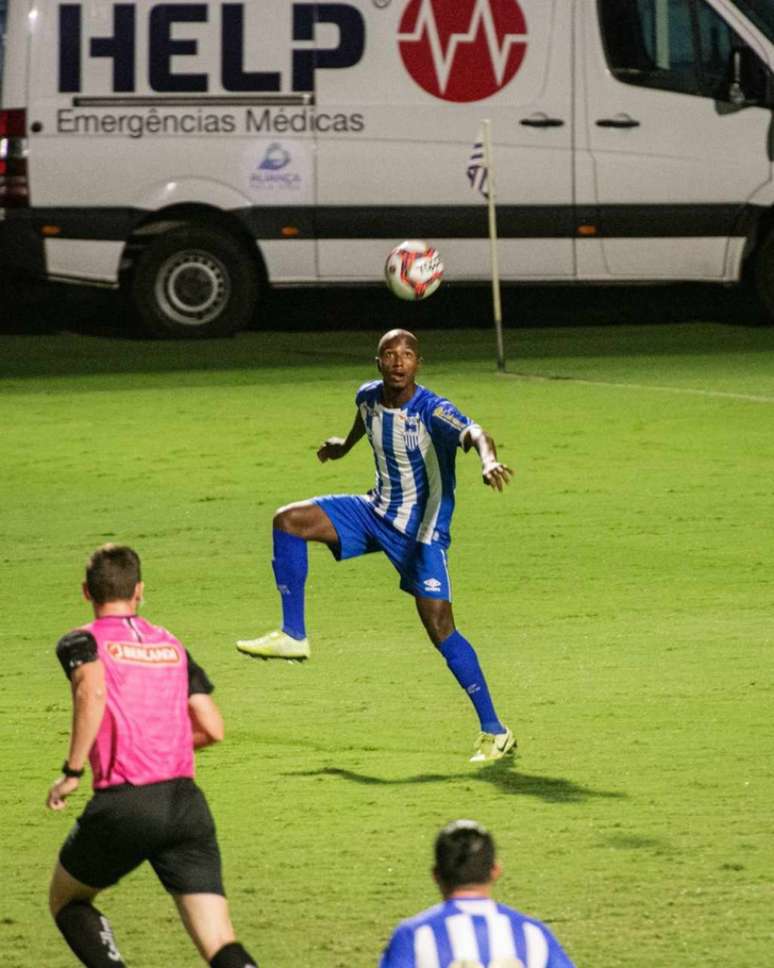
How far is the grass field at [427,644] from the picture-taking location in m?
7.71

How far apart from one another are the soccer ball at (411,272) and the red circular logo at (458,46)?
720 centimetres

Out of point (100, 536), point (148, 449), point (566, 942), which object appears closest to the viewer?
point (566, 942)

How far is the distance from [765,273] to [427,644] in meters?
11.2

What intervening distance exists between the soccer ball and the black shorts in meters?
8.28

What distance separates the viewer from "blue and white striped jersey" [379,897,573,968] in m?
4.41

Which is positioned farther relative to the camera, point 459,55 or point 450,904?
point 459,55

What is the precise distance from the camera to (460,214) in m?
21.2

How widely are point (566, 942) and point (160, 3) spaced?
1481cm

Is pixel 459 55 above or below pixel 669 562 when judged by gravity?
above

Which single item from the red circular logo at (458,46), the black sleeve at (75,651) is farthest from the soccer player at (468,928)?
the red circular logo at (458,46)

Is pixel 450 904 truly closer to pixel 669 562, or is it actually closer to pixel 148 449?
pixel 669 562

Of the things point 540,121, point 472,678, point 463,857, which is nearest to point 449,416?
point 472,678

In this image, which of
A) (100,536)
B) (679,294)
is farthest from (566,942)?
(679,294)

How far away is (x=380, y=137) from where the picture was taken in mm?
21062
